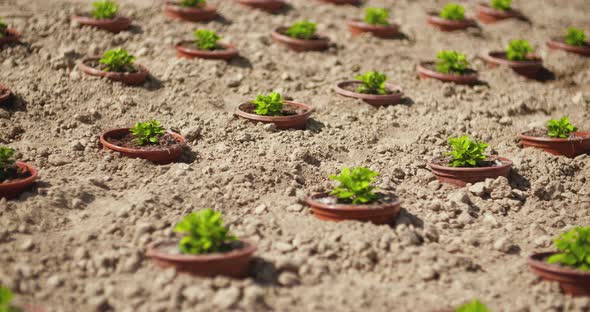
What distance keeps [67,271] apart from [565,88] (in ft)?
28.2

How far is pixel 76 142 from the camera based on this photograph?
27.1 ft

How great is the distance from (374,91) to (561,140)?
104 inches

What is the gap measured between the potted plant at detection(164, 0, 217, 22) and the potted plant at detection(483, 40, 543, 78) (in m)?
4.74

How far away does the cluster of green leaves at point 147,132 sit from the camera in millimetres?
8141

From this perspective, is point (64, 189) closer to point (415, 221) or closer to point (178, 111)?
point (178, 111)

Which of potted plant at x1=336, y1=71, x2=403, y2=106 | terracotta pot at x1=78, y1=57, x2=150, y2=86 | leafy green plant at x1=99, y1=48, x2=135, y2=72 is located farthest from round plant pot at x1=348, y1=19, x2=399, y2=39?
leafy green plant at x1=99, y1=48, x2=135, y2=72

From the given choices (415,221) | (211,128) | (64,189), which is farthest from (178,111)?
(415,221)

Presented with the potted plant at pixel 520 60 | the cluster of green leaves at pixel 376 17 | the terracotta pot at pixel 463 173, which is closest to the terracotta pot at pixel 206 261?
the terracotta pot at pixel 463 173

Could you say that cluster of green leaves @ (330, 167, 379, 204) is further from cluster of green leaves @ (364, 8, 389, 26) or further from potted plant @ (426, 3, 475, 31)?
potted plant @ (426, 3, 475, 31)

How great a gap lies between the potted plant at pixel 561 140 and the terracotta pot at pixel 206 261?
4.85 m

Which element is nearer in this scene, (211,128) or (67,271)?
(67,271)

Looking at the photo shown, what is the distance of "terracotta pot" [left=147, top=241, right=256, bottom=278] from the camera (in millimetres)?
5812

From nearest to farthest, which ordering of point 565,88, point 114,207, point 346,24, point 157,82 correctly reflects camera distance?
1. point 114,207
2. point 157,82
3. point 565,88
4. point 346,24

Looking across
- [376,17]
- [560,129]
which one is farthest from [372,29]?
[560,129]
